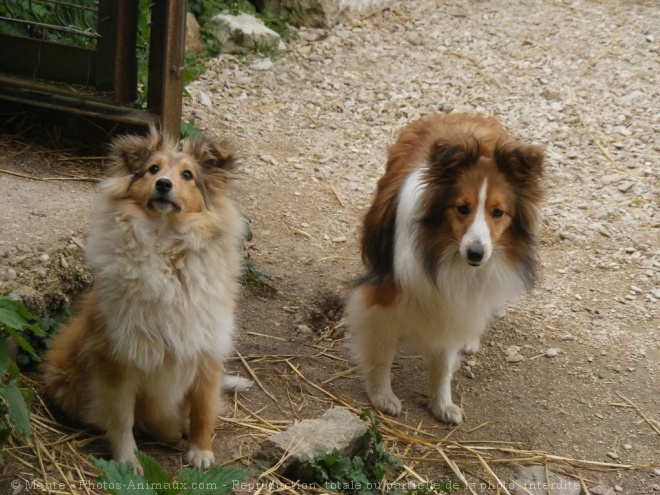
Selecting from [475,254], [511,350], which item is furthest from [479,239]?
[511,350]

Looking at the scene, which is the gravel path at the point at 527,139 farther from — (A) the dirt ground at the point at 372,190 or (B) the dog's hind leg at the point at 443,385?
(B) the dog's hind leg at the point at 443,385

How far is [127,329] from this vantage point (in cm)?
352

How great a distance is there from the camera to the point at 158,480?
310 cm

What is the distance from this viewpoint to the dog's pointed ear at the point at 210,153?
3.78 meters

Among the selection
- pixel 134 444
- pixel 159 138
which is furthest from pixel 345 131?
pixel 134 444

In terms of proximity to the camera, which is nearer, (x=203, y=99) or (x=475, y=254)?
(x=475, y=254)

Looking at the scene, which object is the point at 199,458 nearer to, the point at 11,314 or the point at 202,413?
the point at 202,413

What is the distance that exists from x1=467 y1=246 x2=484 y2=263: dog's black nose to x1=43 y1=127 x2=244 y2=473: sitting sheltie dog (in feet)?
3.59

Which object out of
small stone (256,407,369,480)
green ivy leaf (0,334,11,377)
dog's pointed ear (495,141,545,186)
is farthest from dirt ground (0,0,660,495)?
dog's pointed ear (495,141,545,186)

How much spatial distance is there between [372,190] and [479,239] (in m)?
3.17

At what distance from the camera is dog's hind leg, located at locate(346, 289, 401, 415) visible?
15.5ft

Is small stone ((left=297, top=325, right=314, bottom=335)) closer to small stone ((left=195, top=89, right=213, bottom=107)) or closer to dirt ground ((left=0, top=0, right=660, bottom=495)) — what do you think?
dirt ground ((left=0, top=0, right=660, bottom=495))

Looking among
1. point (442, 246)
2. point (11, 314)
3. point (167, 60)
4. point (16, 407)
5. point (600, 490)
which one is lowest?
point (600, 490)

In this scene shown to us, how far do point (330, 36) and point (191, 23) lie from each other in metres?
1.54
